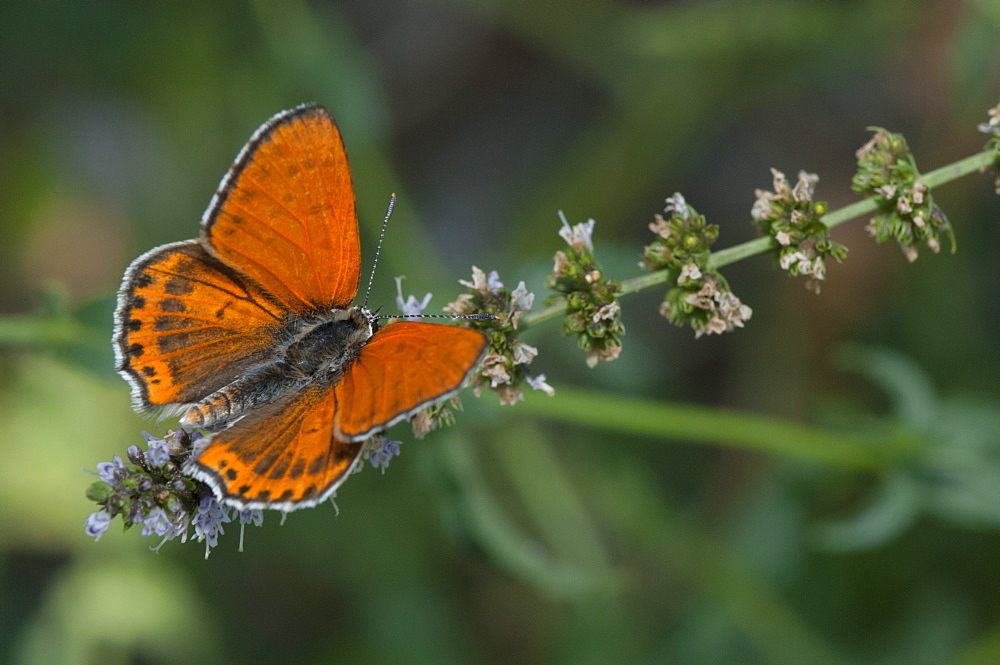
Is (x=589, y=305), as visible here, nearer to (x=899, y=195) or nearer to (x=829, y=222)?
(x=829, y=222)

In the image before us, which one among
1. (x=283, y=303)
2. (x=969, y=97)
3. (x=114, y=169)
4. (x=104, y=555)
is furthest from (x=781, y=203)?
(x=114, y=169)

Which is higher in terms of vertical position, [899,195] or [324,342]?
[899,195]

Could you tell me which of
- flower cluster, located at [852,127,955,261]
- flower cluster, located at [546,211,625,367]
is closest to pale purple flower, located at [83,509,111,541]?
flower cluster, located at [546,211,625,367]

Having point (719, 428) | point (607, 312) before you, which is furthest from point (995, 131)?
point (719, 428)

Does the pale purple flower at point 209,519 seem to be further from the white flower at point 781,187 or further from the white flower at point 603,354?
the white flower at point 781,187

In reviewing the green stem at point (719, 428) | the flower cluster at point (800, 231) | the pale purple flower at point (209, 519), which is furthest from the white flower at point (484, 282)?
the pale purple flower at point (209, 519)

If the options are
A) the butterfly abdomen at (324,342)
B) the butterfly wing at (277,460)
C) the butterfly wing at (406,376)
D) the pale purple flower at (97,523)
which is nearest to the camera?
the butterfly wing at (406,376)
